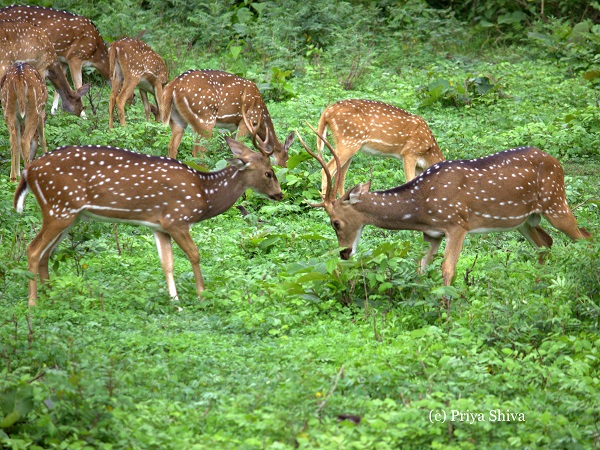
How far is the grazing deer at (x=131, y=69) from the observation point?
13828mm

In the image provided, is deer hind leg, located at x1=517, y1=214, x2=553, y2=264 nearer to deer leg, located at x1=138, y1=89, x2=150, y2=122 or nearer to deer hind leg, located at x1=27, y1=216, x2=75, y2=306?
deer hind leg, located at x1=27, y1=216, x2=75, y2=306

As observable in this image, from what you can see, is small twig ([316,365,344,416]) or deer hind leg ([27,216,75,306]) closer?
small twig ([316,365,344,416])

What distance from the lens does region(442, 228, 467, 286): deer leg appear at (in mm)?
8539

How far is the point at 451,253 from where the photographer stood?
341 inches

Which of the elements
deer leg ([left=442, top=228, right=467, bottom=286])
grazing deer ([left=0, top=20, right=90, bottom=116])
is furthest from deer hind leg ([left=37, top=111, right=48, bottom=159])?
deer leg ([left=442, top=228, right=467, bottom=286])

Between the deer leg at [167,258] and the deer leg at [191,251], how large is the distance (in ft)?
0.44

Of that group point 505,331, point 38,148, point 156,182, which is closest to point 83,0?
point 38,148

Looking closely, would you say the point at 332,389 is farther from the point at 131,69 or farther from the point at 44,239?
the point at 131,69

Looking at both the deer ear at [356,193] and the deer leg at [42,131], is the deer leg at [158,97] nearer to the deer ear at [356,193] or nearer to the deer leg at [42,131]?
the deer leg at [42,131]

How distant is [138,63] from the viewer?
13930mm

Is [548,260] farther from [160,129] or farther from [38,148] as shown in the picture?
[38,148]

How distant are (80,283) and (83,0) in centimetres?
1067

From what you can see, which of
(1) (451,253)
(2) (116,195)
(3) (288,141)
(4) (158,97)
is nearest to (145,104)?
(4) (158,97)

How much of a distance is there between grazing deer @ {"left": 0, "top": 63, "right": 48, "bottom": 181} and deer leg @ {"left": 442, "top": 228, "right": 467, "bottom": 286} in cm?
547
